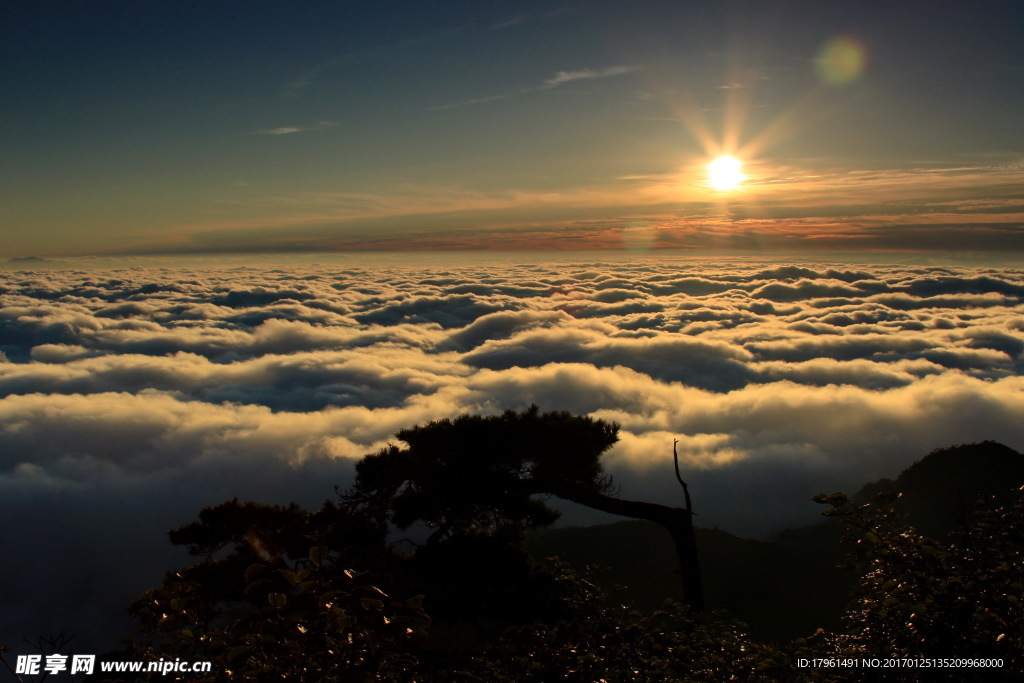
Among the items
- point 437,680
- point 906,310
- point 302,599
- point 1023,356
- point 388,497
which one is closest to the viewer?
point 302,599

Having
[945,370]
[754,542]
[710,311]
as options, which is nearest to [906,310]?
[710,311]

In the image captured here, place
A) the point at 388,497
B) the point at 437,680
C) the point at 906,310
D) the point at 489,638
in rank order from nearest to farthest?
the point at 437,680, the point at 489,638, the point at 388,497, the point at 906,310

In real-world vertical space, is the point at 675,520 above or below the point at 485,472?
below

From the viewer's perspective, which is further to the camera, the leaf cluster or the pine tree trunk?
the leaf cluster

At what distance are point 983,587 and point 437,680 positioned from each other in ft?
17.3

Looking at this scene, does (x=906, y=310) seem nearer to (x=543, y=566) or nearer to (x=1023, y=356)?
(x=1023, y=356)

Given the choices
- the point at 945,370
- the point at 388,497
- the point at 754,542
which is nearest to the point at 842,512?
the point at 388,497

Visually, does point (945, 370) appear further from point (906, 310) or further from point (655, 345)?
point (906, 310)

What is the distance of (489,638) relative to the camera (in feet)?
27.1

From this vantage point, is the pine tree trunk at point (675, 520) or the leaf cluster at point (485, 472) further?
the leaf cluster at point (485, 472)

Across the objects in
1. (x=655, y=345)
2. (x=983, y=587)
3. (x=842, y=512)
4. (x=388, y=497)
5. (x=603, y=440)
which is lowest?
(x=655, y=345)

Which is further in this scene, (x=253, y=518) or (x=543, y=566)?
(x=253, y=518)

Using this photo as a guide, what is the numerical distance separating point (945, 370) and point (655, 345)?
60.1 metres

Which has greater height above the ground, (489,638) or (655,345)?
(489,638)
